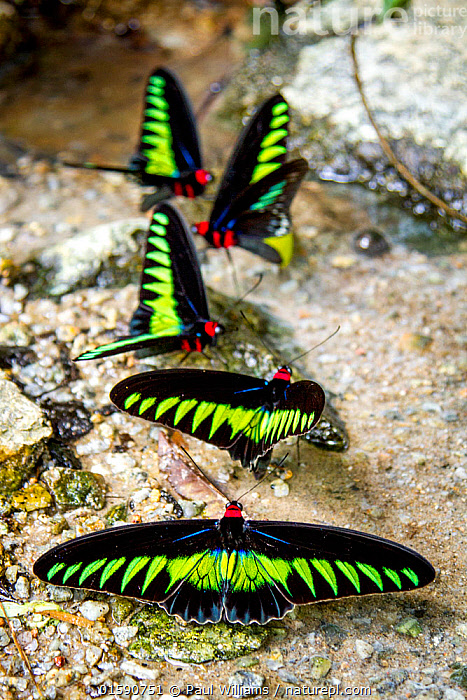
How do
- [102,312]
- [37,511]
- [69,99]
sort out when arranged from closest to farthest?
[37,511] → [102,312] → [69,99]

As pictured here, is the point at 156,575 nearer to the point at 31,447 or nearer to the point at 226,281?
the point at 31,447

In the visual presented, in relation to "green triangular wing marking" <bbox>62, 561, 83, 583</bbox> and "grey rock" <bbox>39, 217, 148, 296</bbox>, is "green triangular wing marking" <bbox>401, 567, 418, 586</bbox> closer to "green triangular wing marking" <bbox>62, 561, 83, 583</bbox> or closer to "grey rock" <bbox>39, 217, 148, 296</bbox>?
"green triangular wing marking" <bbox>62, 561, 83, 583</bbox>

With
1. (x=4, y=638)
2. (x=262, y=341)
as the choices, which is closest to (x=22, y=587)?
(x=4, y=638)

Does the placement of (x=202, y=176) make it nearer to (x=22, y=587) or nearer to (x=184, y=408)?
(x=184, y=408)

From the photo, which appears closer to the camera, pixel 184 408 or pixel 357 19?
pixel 184 408

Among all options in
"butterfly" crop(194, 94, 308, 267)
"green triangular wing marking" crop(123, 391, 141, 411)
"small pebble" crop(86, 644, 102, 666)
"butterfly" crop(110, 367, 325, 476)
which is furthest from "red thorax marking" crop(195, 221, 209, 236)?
"small pebble" crop(86, 644, 102, 666)

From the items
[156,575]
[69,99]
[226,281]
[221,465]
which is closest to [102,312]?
[226,281]

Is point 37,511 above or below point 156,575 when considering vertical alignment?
below

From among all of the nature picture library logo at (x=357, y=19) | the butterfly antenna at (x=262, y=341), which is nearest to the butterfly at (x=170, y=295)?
the butterfly antenna at (x=262, y=341)
